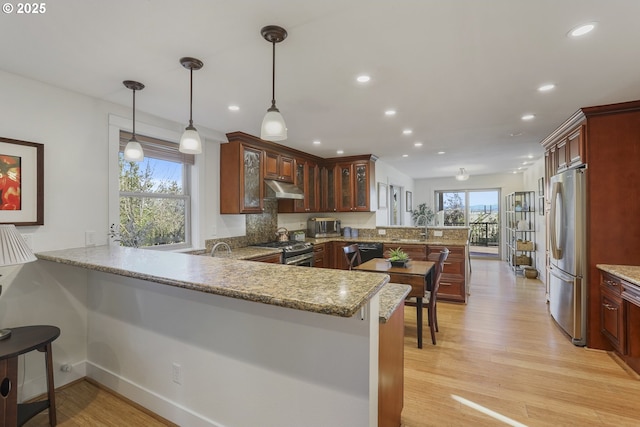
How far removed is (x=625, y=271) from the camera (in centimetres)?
277

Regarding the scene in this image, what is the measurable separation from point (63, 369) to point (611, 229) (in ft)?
16.9

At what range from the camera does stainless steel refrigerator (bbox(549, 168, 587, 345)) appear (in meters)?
3.13

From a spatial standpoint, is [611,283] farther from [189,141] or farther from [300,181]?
[300,181]

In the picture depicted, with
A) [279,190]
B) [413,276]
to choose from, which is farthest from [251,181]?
[413,276]

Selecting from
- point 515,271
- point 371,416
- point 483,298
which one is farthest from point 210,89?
point 515,271

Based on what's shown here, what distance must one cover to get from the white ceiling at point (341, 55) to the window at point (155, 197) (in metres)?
0.47

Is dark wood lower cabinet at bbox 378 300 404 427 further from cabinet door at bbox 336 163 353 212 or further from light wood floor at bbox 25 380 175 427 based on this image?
cabinet door at bbox 336 163 353 212

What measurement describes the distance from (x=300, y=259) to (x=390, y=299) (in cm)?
277

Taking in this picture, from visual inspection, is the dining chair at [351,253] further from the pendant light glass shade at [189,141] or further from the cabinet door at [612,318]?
the cabinet door at [612,318]

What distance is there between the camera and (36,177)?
2311mm

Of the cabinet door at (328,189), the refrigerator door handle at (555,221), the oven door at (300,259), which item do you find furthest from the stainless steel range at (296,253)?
the refrigerator door handle at (555,221)

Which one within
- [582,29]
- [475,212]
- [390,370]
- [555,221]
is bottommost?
[390,370]

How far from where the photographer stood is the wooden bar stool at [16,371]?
1.70m

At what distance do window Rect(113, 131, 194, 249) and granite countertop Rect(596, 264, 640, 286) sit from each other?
4.33 metres
